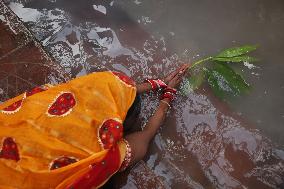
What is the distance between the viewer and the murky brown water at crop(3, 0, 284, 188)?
2506 mm

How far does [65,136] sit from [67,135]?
1 centimetres

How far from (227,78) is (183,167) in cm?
74

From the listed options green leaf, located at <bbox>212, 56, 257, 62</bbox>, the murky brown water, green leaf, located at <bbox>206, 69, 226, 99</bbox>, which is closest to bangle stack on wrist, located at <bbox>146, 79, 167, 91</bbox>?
the murky brown water

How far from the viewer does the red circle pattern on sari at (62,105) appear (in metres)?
1.89

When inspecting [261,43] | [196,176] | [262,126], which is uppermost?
[261,43]

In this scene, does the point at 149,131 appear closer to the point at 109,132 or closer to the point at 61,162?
the point at 109,132

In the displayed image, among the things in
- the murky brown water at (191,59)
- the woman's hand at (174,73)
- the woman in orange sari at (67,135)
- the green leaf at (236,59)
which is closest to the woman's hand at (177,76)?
the woman's hand at (174,73)

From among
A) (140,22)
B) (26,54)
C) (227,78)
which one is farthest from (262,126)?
(26,54)

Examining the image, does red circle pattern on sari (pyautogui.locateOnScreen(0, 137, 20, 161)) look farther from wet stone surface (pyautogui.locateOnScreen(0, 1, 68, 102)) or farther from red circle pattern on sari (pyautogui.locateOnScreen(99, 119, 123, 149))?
wet stone surface (pyautogui.locateOnScreen(0, 1, 68, 102))

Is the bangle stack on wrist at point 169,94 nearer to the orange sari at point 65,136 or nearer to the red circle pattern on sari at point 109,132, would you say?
the orange sari at point 65,136

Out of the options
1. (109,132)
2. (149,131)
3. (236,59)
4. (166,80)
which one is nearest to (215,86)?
(236,59)

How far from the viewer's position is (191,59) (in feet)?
10.2

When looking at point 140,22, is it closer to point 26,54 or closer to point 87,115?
point 26,54

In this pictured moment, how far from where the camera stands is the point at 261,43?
10.9 feet
